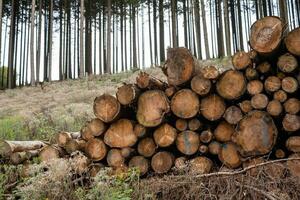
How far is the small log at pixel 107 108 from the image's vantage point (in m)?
5.10

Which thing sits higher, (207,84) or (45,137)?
(207,84)

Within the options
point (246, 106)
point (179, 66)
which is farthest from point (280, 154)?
point (179, 66)

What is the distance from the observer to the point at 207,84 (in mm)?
4734

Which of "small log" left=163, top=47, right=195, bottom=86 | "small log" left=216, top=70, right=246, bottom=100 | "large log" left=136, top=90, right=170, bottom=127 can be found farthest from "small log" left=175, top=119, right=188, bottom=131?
"small log" left=216, top=70, right=246, bottom=100

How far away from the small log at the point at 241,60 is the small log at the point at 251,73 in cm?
7

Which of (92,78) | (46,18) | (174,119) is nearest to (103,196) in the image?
(174,119)

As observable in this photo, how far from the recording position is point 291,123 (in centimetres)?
441

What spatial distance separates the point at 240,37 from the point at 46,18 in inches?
613

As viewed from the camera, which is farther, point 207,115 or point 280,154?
point 207,115

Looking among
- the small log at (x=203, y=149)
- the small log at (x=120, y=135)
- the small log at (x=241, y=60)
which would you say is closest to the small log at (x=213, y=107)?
the small log at (x=203, y=149)

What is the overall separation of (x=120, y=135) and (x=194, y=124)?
39.6 inches

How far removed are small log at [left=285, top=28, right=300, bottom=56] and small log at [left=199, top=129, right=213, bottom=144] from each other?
1.36 meters

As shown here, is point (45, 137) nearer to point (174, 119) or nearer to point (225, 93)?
A: point (174, 119)

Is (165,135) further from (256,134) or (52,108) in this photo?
(52,108)
